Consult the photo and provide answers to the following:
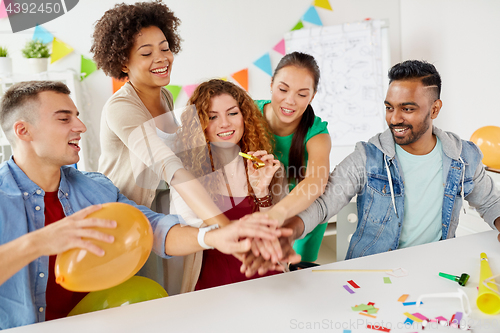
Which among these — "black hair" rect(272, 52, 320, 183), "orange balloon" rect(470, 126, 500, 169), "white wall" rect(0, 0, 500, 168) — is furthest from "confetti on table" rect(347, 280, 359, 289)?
"white wall" rect(0, 0, 500, 168)

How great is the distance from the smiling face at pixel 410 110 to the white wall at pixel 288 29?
131cm

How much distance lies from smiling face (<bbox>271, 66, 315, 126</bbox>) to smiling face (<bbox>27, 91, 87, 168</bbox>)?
2.39ft

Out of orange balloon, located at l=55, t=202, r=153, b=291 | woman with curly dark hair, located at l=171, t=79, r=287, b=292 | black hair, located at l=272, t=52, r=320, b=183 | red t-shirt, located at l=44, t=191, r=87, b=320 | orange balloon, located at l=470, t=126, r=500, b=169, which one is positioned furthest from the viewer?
orange balloon, located at l=470, t=126, r=500, b=169

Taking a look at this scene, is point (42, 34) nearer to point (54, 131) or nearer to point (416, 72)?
point (54, 131)

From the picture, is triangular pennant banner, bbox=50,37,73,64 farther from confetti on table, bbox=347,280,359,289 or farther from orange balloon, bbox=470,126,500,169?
orange balloon, bbox=470,126,500,169

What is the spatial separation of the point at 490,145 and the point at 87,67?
2606 millimetres

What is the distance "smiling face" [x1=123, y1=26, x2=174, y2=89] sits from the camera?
139 centimetres

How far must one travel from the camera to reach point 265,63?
301 centimetres

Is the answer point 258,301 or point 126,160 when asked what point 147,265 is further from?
point 258,301

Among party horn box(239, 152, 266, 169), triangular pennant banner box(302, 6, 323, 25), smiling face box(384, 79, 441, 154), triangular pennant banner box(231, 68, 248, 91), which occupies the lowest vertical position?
party horn box(239, 152, 266, 169)

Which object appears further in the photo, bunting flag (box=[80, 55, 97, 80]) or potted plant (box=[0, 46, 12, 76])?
bunting flag (box=[80, 55, 97, 80])

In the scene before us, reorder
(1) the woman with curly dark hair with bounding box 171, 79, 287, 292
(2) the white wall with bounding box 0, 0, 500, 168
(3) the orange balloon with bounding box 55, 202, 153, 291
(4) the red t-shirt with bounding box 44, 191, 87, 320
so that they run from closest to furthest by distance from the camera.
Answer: (3) the orange balloon with bounding box 55, 202, 153, 291 → (4) the red t-shirt with bounding box 44, 191, 87, 320 → (1) the woman with curly dark hair with bounding box 171, 79, 287, 292 → (2) the white wall with bounding box 0, 0, 500, 168

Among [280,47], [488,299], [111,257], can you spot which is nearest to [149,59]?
[111,257]

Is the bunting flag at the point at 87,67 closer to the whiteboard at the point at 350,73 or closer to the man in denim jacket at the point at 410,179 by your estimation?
the whiteboard at the point at 350,73
